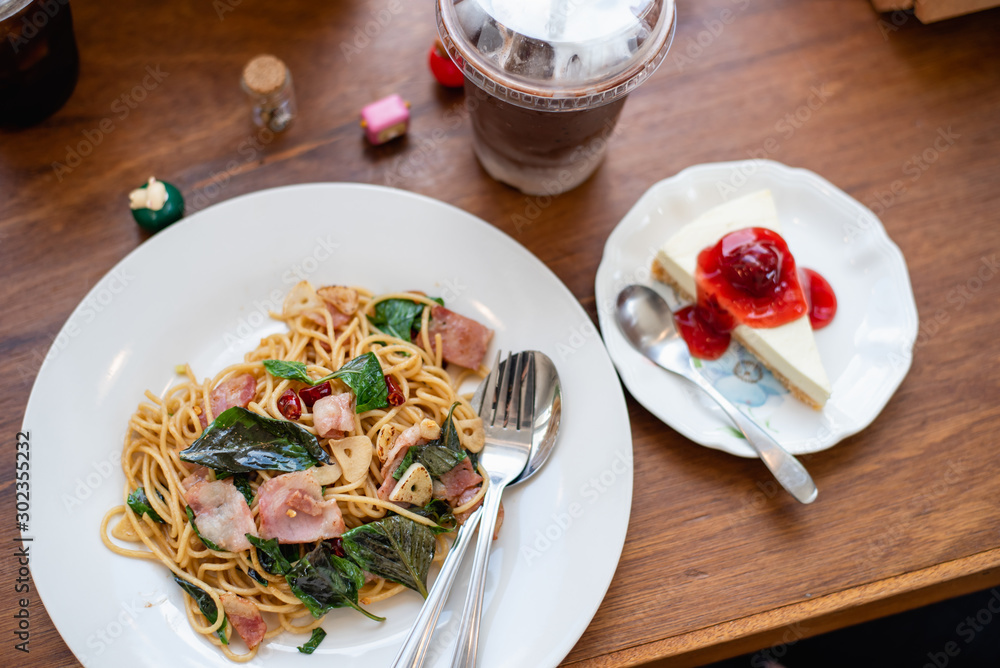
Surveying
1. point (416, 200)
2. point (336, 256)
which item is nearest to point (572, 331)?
point (416, 200)

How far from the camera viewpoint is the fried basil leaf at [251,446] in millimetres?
2277

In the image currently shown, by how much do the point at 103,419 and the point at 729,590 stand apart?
2.25 metres

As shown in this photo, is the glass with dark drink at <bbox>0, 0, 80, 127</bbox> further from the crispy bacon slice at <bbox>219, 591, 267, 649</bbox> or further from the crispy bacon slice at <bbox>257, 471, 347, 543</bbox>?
the crispy bacon slice at <bbox>219, 591, 267, 649</bbox>

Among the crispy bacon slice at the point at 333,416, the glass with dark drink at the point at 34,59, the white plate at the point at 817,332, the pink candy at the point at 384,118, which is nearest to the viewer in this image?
the crispy bacon slice at the point at 333,416

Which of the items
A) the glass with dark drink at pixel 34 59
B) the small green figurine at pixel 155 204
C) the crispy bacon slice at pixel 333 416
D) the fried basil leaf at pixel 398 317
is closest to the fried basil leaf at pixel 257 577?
the crispy bacon slice at pixel 333 416

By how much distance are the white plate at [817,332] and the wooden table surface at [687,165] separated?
5.7 inches

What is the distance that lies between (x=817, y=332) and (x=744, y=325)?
33cm

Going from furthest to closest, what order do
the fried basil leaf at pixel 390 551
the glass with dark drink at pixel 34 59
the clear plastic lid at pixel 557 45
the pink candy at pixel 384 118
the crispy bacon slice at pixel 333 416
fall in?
1. the pink candy at pixel 384 118
2. the glass with dark drink at pixel 34 59
3. the crispy bacon slice at pixel 333 416
4. the fried basil leaf at pixel 390 551
5. the clear plastic lid at pixel 557 45

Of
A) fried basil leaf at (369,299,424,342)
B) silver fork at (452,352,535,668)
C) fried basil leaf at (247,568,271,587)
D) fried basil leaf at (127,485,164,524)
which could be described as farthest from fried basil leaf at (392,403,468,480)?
fried basil leaf at (127,485,164,524)

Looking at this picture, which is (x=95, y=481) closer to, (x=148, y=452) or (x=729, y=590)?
(x=148, y=452)

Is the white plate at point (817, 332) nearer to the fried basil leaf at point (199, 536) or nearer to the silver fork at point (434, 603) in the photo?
the silver fork at point (434, 603)

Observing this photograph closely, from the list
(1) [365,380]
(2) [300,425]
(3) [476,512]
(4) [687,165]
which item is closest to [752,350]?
(4) [687,165]

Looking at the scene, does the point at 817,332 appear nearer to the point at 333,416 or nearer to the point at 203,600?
the point at 333,416

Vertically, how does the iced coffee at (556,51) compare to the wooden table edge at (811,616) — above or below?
above
